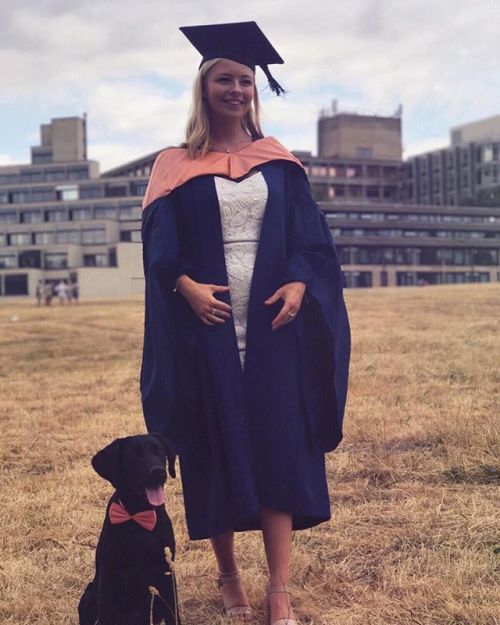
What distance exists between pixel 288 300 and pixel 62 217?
316 ft

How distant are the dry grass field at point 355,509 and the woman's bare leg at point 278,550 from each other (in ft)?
0.65

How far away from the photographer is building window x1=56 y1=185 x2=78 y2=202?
9800 centimetres

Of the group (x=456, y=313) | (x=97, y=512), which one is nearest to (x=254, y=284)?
(x=97, y=512)

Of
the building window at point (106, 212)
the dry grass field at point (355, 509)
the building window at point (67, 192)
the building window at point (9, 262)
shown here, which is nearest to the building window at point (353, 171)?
the building window at point (106, 212)

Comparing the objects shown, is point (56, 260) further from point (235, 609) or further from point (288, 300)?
point (288, 300)

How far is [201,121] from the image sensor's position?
3.45 meters

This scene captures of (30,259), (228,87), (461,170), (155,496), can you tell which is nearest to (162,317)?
(155,496)

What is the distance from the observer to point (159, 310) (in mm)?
3256

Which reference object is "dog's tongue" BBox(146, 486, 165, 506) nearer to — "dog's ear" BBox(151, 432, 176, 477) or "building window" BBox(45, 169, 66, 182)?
"dog's ear" BBox(151, 432, 176, 477)

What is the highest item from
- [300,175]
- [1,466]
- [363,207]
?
[363,207]

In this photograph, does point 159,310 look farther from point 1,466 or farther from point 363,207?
point 363,207

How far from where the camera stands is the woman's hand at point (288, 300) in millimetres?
3203

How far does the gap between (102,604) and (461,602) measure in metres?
1.54

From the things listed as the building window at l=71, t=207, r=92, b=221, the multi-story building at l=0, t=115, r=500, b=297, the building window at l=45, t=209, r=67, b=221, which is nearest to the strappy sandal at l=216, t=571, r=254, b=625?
the multi-story building at l=0, t=115, r=500, b=297
